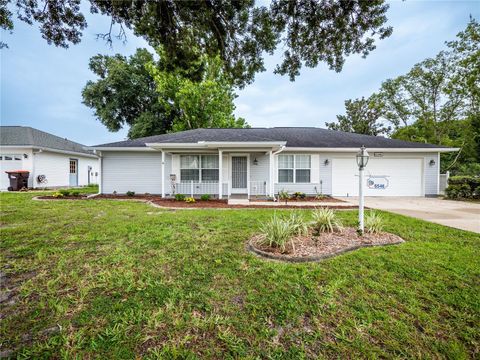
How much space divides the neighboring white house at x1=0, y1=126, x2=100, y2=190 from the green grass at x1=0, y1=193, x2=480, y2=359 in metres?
13.5

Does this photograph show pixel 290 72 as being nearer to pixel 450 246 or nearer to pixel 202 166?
pixel 450 246

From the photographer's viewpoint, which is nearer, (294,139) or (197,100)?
(294,139)

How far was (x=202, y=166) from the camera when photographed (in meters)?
10.7

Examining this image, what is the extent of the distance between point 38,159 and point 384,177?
2171cm

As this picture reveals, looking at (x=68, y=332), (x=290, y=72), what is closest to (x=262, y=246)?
(x=68, y=332)

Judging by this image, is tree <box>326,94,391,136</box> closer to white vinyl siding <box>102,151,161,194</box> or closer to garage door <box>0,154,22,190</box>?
white vinyl siding <box>102,151,161,194</box>

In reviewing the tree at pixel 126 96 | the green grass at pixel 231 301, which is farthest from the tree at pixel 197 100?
the green grass at pixel 231 301

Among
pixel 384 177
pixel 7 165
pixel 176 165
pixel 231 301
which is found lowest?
pixel 231 301

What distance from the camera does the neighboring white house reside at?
13.4 m

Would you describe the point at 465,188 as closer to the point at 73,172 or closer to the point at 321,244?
the point at 321,244

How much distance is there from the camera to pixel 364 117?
1192 inches

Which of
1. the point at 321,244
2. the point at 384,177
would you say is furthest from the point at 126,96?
the point at 321,244

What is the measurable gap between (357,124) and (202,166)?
2892 centimetres

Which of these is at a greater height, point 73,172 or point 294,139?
point 294,139
